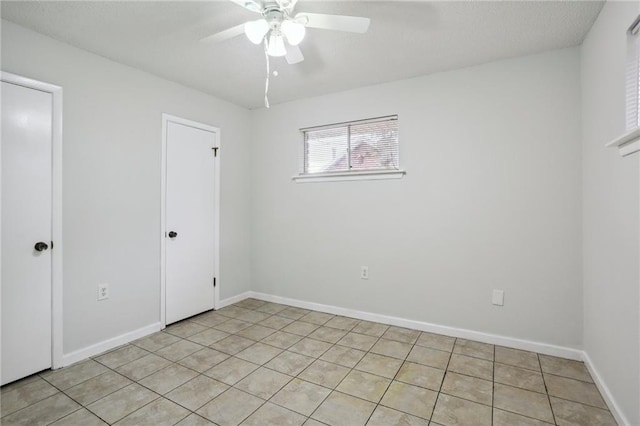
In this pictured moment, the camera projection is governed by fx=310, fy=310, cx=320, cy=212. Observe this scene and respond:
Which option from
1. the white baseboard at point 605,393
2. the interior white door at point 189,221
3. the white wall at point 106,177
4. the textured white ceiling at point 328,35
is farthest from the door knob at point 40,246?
the white baseboard at point 605,393

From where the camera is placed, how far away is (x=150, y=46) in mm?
2412

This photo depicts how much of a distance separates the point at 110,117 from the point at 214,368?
7.27ft

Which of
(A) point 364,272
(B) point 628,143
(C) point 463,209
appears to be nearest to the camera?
(B) point 628,143

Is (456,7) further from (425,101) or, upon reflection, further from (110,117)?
(110,117)

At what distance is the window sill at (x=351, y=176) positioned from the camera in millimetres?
3077

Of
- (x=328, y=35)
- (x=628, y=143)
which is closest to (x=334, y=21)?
(x=328, y=35)

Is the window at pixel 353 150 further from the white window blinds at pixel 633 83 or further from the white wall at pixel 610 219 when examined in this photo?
the white window blinds at pixel 633 83

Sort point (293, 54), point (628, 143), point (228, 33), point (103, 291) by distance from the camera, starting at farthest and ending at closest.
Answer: point (103, 291), point (293, 54), point (228, 33), point (628, 143)

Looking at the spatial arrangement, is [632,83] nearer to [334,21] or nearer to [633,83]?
[633,83]

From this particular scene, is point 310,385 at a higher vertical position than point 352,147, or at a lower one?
lower

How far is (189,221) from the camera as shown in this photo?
329 cm

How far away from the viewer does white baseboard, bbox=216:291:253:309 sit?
12.0 ft

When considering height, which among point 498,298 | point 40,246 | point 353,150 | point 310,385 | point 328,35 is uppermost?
point 328,35

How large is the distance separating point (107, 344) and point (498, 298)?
333 centimetres
